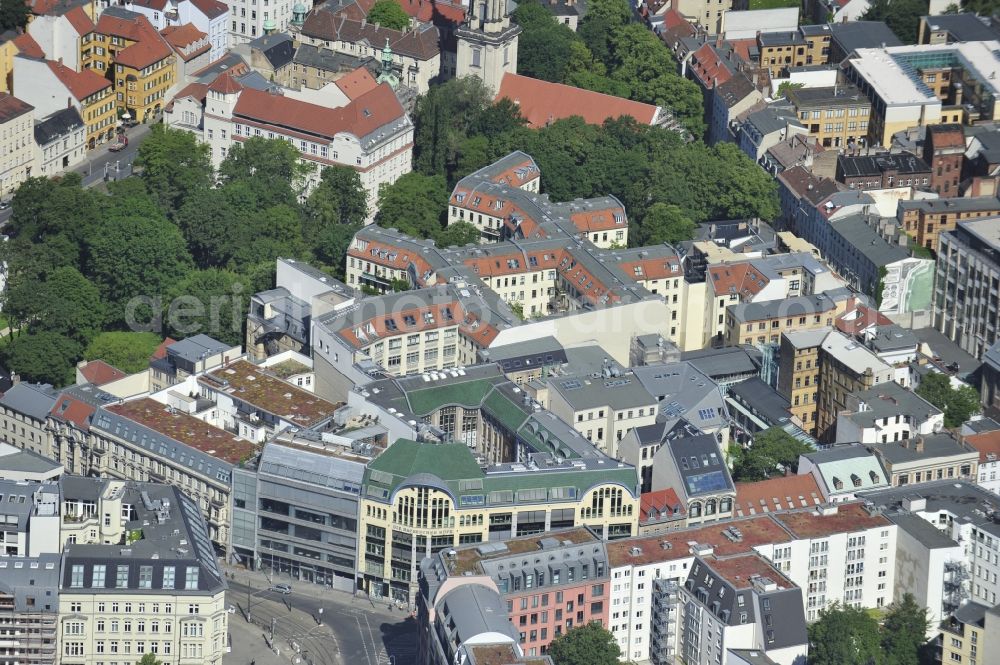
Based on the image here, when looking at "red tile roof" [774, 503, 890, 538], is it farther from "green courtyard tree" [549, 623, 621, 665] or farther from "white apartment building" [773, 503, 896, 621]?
"green courtyard tree" [549, 623, 621, 665]

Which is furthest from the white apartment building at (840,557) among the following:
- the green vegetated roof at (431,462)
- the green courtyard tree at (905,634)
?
the green vegetated roof at (431,462)

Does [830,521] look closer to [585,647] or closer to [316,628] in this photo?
[585,647]

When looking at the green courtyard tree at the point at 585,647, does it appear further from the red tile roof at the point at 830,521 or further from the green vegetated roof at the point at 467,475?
the red tile roof at the point at 830,521

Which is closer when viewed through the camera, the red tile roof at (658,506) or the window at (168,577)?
the window at (168,577)

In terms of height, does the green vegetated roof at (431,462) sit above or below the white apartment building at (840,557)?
above

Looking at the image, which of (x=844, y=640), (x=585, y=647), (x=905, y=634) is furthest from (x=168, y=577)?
(x=905, y=634)

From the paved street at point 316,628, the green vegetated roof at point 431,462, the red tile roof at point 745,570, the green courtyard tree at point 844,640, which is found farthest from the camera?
the green vegetated roof at point 431,462
